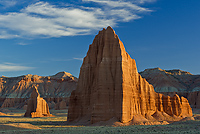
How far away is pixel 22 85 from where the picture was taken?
188 meters

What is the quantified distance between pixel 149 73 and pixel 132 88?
153363mm

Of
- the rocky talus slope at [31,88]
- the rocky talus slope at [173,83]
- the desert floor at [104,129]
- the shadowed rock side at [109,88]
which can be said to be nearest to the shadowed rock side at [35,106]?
the shadowed rock side at [109,88]

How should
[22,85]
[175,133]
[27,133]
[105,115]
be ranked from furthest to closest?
1. [22,85]
2. [105,115]
3. [27,133]
4. [175,133]

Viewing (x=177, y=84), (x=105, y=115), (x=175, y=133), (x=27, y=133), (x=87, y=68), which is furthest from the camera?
(x=177, y=84)

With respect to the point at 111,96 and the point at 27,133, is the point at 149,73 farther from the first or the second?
the point at 27,133

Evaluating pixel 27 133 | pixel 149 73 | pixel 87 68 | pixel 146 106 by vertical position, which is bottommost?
pixel 27 133

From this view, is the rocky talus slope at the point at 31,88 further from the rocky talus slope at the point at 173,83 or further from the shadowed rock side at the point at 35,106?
the shadowed rock side at the point at 35,106

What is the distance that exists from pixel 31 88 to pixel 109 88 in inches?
5936

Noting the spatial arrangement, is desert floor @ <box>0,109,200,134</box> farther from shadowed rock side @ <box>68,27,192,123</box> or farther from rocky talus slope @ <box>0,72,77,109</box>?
rocky talus slope @ <box>0,72,77,109</box>

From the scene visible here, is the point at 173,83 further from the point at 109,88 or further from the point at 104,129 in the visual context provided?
the point at 104,129

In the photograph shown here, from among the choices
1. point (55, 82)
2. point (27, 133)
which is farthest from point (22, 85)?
point (27, 133)

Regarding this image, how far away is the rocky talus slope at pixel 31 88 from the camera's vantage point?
172250 millimetres

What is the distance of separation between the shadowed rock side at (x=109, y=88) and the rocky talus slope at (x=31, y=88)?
12156 centimetres

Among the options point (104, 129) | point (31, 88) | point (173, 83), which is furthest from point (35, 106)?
point (173, 83)
